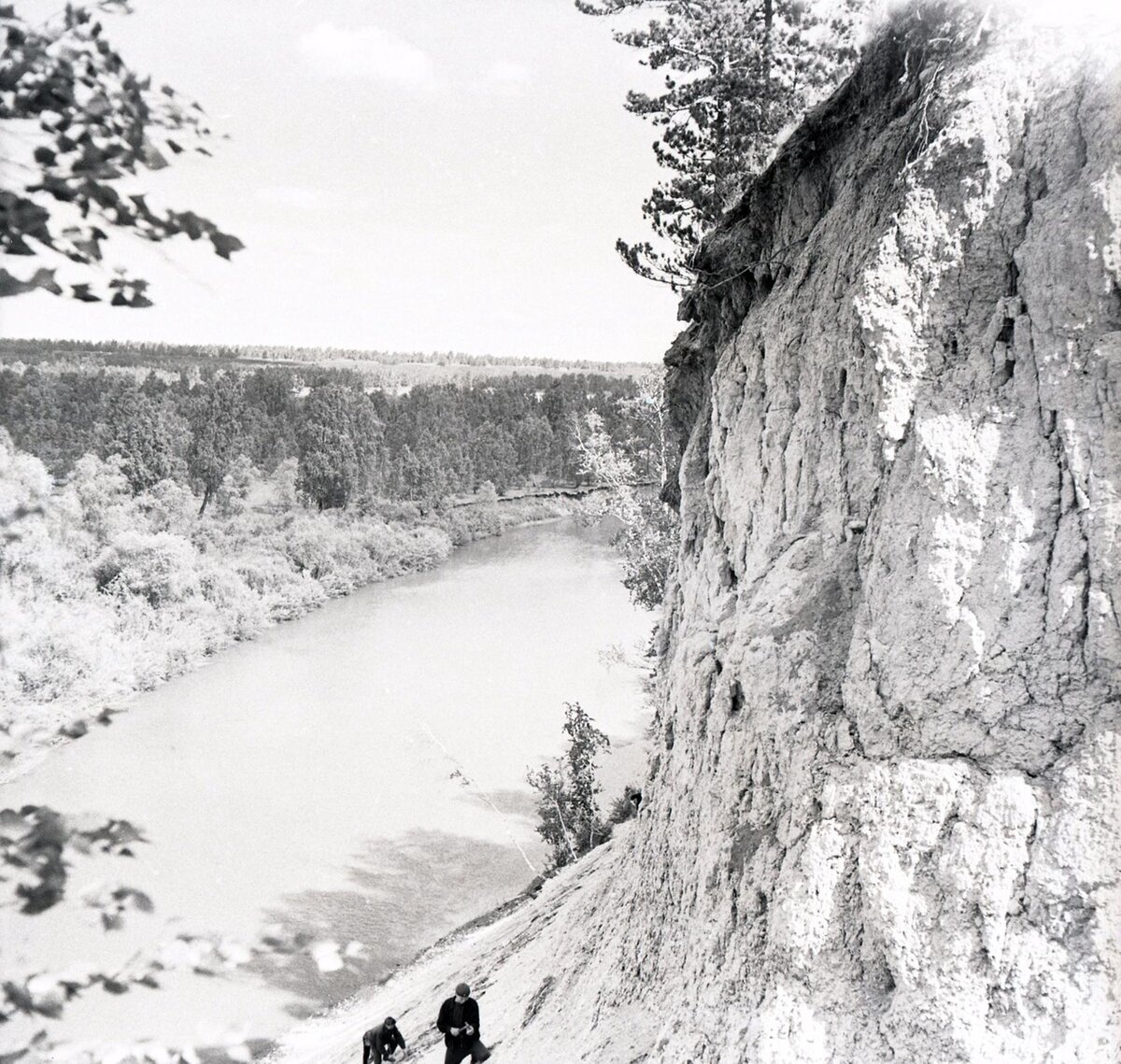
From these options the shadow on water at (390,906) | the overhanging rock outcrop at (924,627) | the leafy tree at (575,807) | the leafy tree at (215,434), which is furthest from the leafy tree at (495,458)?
the overhanging rock outcrop at (924,627)

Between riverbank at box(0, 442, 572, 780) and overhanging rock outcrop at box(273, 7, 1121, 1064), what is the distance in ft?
48.6

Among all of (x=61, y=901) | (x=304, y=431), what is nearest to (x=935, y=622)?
(x=61, y=901)

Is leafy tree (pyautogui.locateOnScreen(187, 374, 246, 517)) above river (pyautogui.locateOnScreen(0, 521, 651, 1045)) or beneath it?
above

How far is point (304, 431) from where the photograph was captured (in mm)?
55312

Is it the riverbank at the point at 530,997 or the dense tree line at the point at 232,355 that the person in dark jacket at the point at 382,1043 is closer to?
the riverbank at the point at 530,997

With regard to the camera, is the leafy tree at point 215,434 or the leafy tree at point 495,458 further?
the leafy tree at point 495,458

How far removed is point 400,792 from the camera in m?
24.8

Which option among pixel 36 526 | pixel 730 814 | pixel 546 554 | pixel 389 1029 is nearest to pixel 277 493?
pixel 546 554

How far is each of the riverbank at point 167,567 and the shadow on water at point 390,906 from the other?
19.3ft

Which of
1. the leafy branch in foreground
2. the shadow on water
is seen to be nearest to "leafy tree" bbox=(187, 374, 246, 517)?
the shadow on water

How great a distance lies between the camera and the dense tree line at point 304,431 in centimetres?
4528

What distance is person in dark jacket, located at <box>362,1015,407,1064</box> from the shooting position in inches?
335

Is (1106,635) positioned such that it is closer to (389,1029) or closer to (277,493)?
(389,1029)

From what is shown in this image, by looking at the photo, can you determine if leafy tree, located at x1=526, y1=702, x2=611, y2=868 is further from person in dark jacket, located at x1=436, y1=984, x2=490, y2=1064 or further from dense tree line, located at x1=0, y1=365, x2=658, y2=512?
dense tree line, located at x1=0, y1=365, x2=658, y2=512
